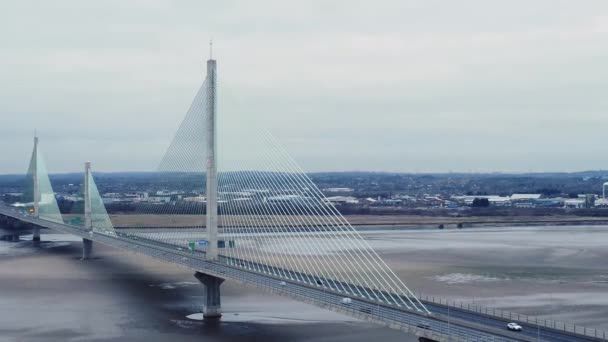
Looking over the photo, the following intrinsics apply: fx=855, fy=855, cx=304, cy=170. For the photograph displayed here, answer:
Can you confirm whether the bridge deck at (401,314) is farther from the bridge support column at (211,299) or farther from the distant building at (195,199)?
the distant building at (195,199)

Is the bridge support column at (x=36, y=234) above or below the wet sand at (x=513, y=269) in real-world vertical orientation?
above

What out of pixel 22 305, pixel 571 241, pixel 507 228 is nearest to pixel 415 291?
pixel 22 305

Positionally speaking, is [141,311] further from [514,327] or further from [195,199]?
[514,327]

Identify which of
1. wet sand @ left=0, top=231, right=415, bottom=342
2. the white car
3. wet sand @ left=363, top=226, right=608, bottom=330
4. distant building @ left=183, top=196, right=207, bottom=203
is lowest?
wet sand @ left=0, top=231, right=415, bottom=342

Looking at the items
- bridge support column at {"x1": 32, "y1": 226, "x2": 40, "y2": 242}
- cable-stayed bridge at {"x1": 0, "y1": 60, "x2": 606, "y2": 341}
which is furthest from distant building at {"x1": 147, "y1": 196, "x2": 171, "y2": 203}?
bridge support column at {"x1": 32, "y1": 226, "x2": 40, "y2": 242}

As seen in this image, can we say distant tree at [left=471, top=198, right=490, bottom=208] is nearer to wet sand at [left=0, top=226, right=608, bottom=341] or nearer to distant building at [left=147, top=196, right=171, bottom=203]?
wet sand at [left=0, top=226, right=608, bottom=341]

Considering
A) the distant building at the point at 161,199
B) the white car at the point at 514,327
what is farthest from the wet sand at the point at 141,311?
the white car at the point at 514,327

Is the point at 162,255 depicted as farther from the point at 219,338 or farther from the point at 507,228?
the point at 507,228

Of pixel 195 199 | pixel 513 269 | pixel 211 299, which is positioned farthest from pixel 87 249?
pixel 513 269

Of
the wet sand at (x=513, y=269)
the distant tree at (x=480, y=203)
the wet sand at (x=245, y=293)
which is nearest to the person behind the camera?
the wet sand at (x=245, y=293)
